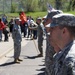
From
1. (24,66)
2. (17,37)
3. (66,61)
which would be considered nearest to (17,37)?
(17,37)

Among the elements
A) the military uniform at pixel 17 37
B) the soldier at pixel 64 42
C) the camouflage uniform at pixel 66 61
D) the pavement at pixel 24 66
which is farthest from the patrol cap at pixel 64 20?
the military uniform at pixel 17 37

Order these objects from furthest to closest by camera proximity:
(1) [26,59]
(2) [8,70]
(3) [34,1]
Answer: (3) [34,1] < (1) [26,59] < (2) [8,70]

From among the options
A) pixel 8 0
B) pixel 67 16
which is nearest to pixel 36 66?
pixel 67 16

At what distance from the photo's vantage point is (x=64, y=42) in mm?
3250

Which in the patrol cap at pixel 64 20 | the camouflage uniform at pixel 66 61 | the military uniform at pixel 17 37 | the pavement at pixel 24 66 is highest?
the patrol cap at pixel 64 20

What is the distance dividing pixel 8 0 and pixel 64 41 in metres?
38.9

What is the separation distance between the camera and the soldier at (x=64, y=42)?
3006 millimetres

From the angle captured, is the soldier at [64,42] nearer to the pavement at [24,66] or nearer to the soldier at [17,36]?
the pavement at [24,66]

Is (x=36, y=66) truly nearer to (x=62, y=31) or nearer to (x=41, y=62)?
(x=41, y=62)

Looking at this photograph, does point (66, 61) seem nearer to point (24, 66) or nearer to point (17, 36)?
point (24, 66)

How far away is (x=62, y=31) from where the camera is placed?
128 inches

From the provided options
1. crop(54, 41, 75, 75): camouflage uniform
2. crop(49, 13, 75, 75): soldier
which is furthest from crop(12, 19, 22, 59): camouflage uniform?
crop(54, 41, 75, 75): camouflage uniform

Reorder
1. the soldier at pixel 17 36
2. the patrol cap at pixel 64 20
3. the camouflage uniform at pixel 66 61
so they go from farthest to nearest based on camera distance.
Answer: the soldier at pixel 17 36
the patrol cap at pixel 64 20
the camouflage uniform at pixel 66 61

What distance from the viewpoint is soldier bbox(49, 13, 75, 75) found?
118 inches
